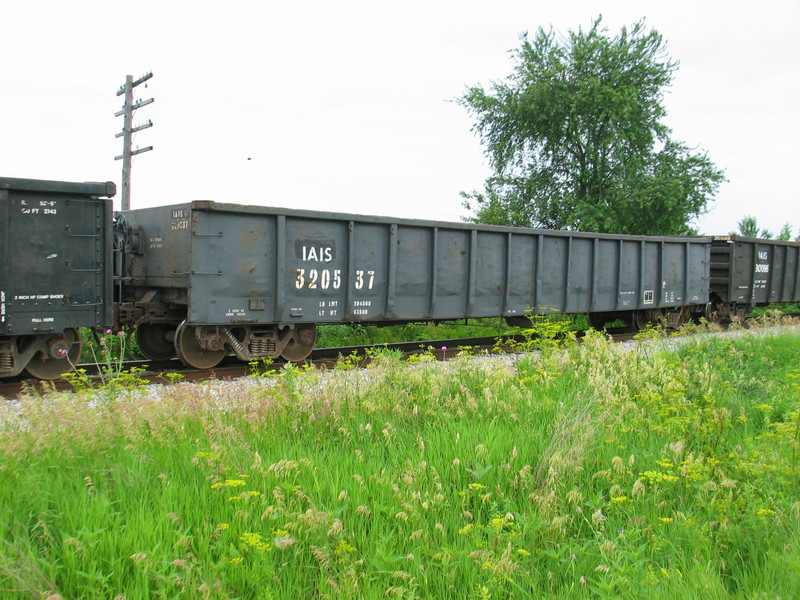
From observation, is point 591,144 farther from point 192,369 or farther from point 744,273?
point 192,369

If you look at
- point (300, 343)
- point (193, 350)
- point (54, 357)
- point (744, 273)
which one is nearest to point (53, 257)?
point (54, 357)

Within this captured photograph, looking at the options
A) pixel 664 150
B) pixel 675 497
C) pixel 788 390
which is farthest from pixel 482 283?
pixel 664 150

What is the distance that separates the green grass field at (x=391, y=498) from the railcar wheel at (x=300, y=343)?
4.74 m

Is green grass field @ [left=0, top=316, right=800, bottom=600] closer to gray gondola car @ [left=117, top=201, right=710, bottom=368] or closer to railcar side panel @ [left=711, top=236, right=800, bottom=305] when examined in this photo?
gray gondola car @ [left=117, top=201, right=710, bottom=368]

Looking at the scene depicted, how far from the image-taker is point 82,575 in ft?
9.50

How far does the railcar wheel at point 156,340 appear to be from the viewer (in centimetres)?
1094

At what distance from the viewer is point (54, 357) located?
8.78m

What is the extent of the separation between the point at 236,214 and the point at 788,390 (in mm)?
7722

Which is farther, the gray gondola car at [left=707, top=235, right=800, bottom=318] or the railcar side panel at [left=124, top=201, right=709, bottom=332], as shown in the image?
the gray gondola car at [left=707, top=235, right=800, bottom=318]

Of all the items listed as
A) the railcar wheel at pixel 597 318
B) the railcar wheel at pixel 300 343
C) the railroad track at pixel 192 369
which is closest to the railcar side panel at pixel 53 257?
the railroad track at pixel 192 369

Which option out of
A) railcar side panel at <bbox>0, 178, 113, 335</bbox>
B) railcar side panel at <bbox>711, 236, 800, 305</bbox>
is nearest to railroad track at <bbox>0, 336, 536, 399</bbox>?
railcar side panel at <bbox>0, 178, 113, 335</bbox>

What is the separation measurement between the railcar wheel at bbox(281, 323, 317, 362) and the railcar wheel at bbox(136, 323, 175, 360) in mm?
2020

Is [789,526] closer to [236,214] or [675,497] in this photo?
[675,497]

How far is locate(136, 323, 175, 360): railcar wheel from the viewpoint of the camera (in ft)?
35.9
